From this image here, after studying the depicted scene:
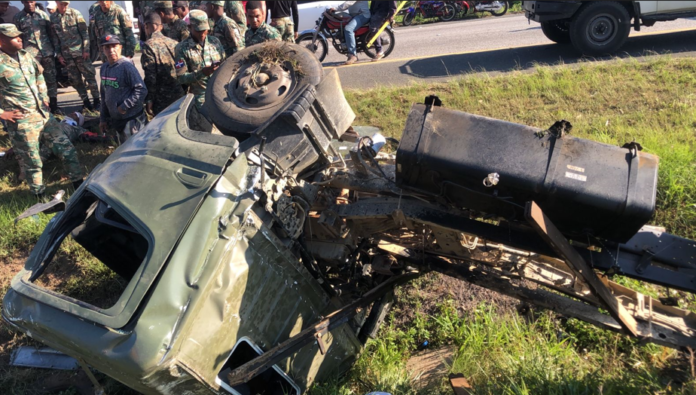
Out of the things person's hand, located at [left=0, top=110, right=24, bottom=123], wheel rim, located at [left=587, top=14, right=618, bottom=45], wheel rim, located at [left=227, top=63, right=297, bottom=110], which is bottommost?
person's hand, located at [left=0, top=110, right=24, bottom=123]

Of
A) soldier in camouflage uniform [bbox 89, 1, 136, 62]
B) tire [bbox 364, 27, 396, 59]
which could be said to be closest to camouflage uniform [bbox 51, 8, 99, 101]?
soldier in camouflage uniform [bbox 89, 1, 136, 62]

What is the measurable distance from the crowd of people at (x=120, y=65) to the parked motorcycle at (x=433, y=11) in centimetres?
780

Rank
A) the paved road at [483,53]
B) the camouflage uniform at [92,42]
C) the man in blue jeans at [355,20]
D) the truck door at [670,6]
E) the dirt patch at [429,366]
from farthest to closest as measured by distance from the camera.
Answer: the man in blue jeans at [355,20] → the camouflage uniform at [92,42] → the paved road at [483,53] → the truck door at [670,6] → the dirt patch at [429,366]

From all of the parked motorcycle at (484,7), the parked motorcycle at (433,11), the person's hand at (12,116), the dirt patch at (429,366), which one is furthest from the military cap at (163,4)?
the parked motorcycle at (484,7)

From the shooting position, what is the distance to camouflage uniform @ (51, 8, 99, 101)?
26.7 feet

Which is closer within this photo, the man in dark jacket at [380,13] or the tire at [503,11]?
the man in dark jacket at [380,13]

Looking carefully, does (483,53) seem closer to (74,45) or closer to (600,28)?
(600,28)

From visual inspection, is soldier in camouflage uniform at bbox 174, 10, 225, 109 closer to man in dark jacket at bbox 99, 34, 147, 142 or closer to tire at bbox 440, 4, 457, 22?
man in dark jacket at bbox 99, 34, 147, 142

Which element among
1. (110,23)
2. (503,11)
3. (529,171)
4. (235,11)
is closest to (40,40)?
(110,23)

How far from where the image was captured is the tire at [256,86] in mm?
3457

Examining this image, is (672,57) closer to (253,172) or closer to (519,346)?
(519,346)

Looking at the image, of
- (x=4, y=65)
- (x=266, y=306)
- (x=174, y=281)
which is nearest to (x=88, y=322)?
(x=174, y=281)

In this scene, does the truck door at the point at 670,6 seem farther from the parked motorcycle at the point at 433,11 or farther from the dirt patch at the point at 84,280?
the parked motorcycle at the point at 433,11

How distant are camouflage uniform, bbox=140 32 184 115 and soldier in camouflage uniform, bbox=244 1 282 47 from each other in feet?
3.31
